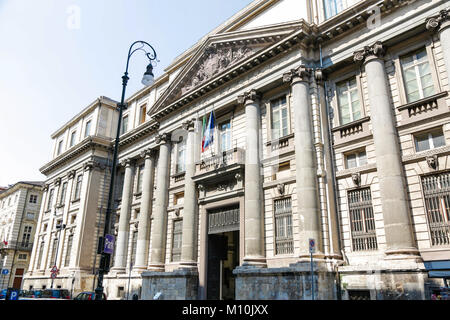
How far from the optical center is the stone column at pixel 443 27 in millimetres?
13174

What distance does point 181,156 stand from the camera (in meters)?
24.4

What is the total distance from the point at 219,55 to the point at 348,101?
9.01 metres

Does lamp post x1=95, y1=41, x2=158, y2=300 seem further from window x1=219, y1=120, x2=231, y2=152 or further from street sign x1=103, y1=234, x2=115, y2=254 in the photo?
window x1=219, y1=120, x2=231, y2=152

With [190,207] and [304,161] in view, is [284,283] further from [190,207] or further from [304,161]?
[190,207]

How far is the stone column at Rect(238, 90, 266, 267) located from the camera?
1697 cm

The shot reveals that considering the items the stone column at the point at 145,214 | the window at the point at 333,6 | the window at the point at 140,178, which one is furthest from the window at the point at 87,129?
the window at the point at 333,6

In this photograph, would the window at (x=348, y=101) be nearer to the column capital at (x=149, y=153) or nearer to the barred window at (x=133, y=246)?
the column capital at (x=149, y=153)

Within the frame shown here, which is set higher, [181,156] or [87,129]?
[87,129]

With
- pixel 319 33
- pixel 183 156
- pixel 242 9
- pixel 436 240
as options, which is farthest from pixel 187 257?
pixel 242 9

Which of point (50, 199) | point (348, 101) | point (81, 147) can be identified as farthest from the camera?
point (50, 199)

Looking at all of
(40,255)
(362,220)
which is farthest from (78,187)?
(362,220)

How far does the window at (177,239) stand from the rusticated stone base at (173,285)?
1.69m

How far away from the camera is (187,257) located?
2039 centimetres

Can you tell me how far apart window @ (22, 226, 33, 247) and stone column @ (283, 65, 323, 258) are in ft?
157
